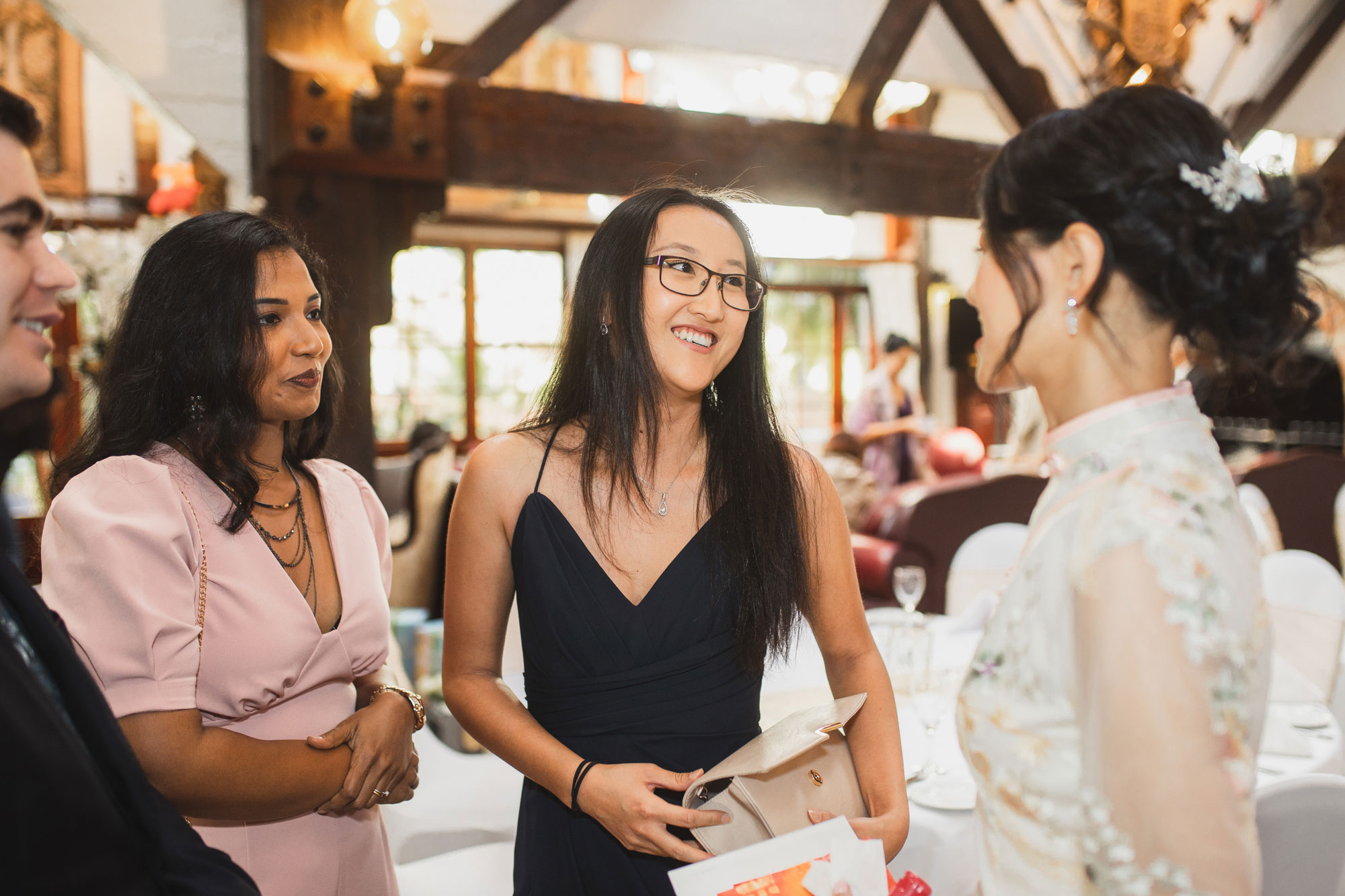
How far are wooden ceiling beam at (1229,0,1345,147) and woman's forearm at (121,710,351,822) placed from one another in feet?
21.2

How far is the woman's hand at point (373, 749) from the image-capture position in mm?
1335

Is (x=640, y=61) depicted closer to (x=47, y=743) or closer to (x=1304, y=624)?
(x=1304, y=624)

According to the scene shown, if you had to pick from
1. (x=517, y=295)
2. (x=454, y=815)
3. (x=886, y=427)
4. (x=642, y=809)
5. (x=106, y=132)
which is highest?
(x=106, y=132)

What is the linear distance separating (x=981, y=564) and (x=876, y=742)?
93.4 inches

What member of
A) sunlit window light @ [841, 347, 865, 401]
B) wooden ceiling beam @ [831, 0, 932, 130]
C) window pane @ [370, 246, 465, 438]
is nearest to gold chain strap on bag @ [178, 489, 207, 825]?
wooden ceiling beam @ [831, 0, 932, 130]

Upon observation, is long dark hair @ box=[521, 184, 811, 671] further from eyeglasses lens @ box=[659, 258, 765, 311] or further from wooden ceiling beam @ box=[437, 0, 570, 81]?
wooden ceiling beam @ box=[437, 0, 570, 81]

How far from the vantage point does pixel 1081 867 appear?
874mm

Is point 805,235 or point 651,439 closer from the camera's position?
point 651,439

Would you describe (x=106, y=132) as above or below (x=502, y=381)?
above

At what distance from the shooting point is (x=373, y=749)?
137cm

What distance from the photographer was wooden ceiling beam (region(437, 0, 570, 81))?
12.4 ft

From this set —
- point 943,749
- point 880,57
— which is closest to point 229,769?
point 943,749

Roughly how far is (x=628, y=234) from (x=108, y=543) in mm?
864

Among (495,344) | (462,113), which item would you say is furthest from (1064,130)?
(495,344)
